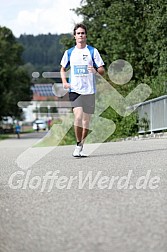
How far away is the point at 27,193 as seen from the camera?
21.7ft

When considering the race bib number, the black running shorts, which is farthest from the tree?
the race bib number

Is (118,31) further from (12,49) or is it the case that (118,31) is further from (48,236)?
(12,49)

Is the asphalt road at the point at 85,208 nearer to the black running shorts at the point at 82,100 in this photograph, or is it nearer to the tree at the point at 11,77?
the black running shorts at the point at 82,100

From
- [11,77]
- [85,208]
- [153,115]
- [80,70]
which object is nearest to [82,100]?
[80,70]

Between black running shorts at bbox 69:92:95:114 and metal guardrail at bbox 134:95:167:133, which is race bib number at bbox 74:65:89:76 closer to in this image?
black running shorts at bbox 69:92:95:114

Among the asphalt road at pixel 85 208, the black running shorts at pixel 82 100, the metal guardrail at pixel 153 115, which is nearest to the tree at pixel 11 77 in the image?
the metal guardrail at pixel 153 115

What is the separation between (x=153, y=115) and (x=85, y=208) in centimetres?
1533

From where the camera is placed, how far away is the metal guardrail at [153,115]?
19.0 meters

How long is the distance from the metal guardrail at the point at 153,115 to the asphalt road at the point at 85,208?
10.1 meters

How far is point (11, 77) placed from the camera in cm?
7131

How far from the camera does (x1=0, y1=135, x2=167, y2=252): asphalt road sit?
418cm

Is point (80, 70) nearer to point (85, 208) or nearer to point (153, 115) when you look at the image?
point (85, 208)

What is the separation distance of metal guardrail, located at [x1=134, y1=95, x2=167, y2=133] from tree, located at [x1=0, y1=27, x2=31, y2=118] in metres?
44.7

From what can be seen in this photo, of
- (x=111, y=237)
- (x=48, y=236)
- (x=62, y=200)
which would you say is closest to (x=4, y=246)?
(x=48, y=236)
